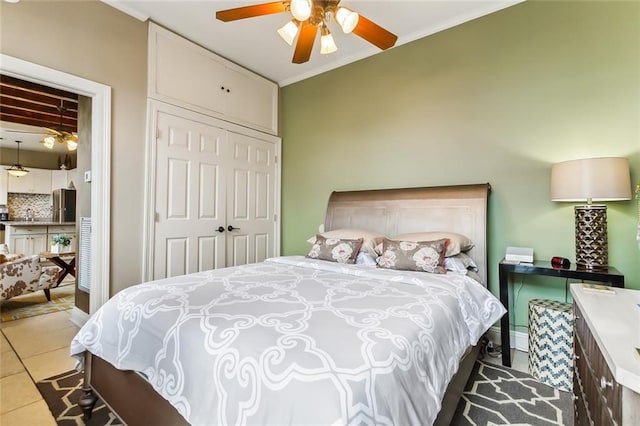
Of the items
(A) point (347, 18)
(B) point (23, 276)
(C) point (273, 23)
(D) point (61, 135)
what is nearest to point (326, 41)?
(A) point (347, 18)

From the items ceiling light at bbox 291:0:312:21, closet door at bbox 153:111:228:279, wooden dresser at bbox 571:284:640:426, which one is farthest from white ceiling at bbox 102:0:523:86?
wooden dresser at bbox 571:284:640:426

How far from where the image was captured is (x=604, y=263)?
2.04 meters

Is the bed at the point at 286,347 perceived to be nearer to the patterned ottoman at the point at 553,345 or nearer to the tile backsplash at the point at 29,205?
the patterned ottoman at the point at 553,345

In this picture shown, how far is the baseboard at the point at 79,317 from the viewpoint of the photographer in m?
2.95

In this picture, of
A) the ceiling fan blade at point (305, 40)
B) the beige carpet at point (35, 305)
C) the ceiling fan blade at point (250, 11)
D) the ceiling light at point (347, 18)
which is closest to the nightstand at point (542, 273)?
the ceiling light at point (347, 18)

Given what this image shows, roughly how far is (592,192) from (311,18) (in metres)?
2.20

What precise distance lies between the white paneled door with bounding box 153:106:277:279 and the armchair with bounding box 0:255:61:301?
1.85 m

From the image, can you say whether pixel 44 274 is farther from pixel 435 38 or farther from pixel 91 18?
pixel 435 38

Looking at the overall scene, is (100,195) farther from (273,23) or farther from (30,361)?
(273,23)

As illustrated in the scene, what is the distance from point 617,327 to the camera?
950 mm

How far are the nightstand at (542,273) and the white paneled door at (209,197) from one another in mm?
2880

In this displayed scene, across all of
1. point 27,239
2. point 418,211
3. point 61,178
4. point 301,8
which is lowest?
point 27,239

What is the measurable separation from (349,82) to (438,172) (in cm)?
159

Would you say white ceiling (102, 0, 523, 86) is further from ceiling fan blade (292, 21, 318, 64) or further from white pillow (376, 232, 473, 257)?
white pillow (376, 232, 473, 257)
